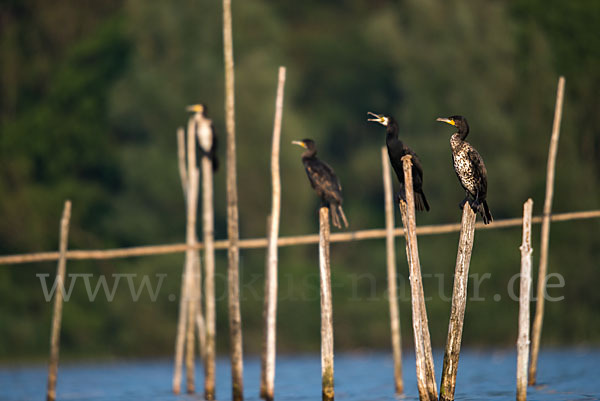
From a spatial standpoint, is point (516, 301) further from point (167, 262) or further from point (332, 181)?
point (332, 181)

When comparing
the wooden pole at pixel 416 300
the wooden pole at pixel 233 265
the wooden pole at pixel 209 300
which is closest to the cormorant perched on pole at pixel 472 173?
the wooden pole at pixel 416 300

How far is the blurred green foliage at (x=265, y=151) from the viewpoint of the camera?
2484 cm

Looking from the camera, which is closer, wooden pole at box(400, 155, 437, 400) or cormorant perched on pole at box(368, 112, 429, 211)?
wooden pole at box(400, 155, 437, 400)

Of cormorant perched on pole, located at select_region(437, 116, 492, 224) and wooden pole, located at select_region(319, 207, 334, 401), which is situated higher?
cormorant perched on pole, located at select_region(437, 116, 492, 224)

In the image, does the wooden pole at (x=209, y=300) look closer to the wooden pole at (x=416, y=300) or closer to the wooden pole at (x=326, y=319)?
the wooden pole at (x=326, y=319)

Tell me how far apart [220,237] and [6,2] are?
1031cm

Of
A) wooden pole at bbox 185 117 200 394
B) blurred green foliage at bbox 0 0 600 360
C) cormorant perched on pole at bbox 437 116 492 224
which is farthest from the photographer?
blurred green foliage at bbox 0 0 600 360

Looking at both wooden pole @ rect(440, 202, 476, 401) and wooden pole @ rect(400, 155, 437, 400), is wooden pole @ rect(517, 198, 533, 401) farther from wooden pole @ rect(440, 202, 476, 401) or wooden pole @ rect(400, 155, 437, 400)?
wooden pole @ rect(400, 155, 437, 400)

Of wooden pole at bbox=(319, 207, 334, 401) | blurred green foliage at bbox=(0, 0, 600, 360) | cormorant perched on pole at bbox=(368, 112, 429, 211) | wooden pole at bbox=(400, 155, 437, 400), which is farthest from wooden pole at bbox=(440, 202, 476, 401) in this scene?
blurred green foliage at bbox=(0, 0, 600, 360)

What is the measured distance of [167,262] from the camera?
83.1 ft

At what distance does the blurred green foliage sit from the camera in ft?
81.5

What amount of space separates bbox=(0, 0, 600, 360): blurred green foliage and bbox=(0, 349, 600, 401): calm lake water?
2.70ft

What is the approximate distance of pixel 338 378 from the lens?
1947 centimetres

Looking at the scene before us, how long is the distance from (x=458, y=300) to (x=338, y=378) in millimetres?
9536
